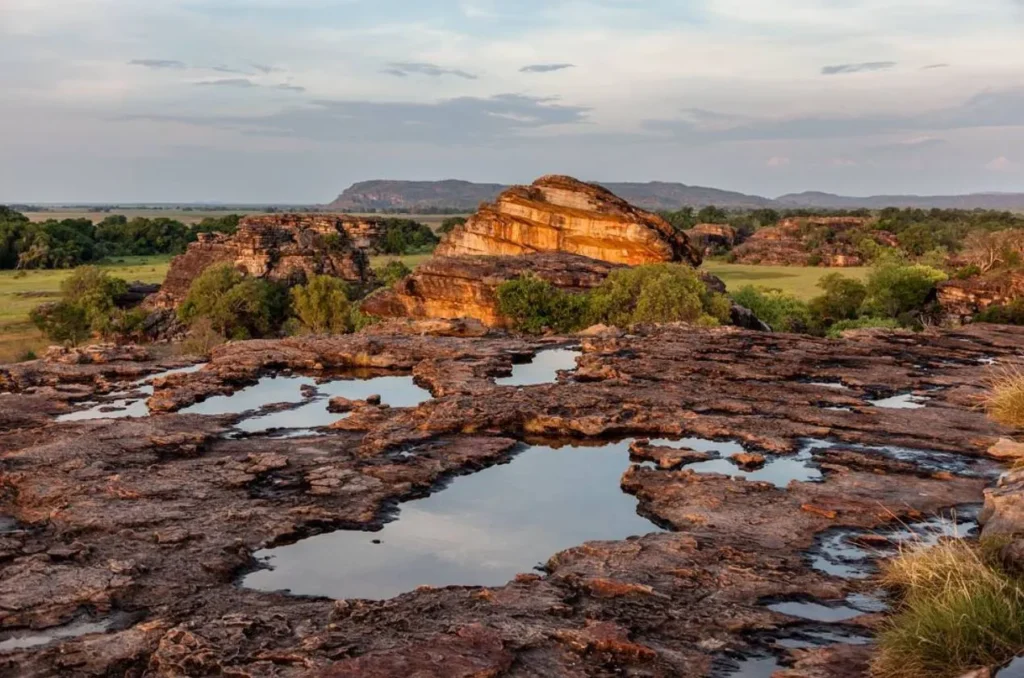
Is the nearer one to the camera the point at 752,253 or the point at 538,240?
the point at 538,240

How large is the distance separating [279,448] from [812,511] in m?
12.5

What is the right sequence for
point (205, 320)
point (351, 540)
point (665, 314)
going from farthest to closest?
point (205, 320) → point (665, 314) → point (351, 540)

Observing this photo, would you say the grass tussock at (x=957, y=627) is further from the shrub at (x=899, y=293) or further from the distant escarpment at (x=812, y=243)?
the distant escarpment at (x=812, y=243)

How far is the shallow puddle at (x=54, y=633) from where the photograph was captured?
36.8 ft

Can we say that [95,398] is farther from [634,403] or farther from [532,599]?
[532,599]

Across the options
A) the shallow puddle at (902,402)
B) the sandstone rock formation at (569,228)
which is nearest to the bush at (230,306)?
the sandstone rock formation at (569,228)

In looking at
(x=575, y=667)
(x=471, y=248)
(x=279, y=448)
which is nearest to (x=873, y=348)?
(x=279, y=448)

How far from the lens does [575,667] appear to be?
34.2 feet

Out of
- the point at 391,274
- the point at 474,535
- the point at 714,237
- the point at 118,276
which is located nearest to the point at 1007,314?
the point at 474,535

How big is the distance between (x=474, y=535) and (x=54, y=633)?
7.40 m

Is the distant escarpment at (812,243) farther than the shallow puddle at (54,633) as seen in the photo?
Yes

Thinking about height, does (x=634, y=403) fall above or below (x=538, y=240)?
below

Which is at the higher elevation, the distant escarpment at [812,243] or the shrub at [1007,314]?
the distant escarpment at [812,243]

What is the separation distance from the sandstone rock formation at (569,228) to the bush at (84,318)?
2801 centimetres
